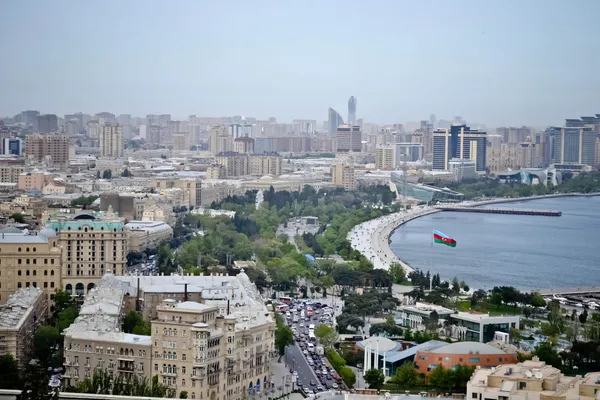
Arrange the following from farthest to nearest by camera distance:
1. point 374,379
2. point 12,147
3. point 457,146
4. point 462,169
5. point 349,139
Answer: point 349,139 < point 457,146 < point 462,169 < point 12,147 < point 374,379

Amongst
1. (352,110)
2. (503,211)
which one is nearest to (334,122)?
(352,110)

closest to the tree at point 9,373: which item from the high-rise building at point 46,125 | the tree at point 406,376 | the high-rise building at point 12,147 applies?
the tree at point 406,376

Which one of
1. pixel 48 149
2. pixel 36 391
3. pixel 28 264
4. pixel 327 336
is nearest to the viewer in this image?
pixel 36 391

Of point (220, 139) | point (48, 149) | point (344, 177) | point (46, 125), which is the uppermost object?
point (46, 125)

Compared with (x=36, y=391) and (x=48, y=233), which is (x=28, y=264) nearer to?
(x=48, y=233)

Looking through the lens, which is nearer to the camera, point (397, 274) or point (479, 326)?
point (479, 326)

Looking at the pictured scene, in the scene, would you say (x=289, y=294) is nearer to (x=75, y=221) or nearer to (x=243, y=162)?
(x=75, y=221)

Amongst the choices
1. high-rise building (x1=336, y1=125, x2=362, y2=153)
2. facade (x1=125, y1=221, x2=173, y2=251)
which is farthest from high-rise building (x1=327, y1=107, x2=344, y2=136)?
facade (x1=125, y1=221, x2=173, y2=251)

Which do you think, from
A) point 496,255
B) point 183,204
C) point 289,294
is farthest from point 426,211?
point 289,294
